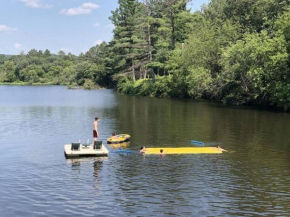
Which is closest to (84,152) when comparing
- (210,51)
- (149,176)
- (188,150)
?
(149,176)

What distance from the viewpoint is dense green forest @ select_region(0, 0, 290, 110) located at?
5038 centimetres

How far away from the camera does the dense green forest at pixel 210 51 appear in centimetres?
5038

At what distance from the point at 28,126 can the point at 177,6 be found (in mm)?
56942

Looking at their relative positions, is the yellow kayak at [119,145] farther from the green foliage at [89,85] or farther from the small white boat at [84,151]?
the green foliage at [89,85]

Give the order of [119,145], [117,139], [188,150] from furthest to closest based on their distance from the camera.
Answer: [117,139]
[119,145]
[188,150]

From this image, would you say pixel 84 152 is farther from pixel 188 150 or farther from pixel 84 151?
pixel 188 150

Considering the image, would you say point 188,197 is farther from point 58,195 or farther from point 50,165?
point 50,165

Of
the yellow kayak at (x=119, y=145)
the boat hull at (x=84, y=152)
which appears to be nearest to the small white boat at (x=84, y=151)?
the boat hull at (x=84, y=152)

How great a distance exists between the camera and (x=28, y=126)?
37.2 metres

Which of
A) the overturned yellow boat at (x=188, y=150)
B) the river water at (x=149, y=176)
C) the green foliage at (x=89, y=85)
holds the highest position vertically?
the green foliage at (x=89, y=85)

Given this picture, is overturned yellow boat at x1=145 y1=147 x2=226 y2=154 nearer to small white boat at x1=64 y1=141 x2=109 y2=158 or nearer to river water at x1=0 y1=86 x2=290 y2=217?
river water at x1=0 y1=86 x2=290 y2=217

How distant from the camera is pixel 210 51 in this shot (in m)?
68.4

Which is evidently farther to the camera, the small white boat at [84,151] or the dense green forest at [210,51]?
the dense green forest at [210,51]

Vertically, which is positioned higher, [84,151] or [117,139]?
[117,139]
